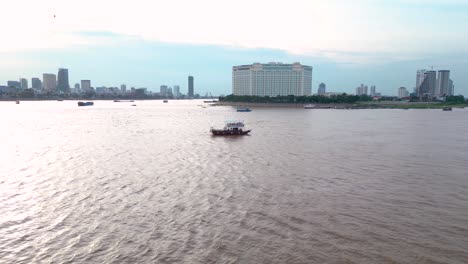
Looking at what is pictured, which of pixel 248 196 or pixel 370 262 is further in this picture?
pixel 248 196

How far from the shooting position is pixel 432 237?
14.7 m

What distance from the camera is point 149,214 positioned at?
17.4 meters

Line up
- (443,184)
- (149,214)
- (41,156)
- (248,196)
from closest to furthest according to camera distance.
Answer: (149,214), (248,196), (443,184), (41,156)

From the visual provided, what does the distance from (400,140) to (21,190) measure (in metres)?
41.6

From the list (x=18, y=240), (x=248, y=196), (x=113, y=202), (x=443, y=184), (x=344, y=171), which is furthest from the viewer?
(x=344, y=171)

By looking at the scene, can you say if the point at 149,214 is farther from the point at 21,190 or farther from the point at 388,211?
the point at 388,211

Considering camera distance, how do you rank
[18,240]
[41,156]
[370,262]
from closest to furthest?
[370,262], [18,240], [41,156]

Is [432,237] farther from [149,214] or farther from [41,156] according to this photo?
[41,156]

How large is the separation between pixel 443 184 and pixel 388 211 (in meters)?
7.75

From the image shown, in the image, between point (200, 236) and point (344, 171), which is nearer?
point (200, 236)

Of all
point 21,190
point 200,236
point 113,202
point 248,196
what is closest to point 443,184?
point 248,196

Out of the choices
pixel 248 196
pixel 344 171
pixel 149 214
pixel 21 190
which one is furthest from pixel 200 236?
pixel 344 171

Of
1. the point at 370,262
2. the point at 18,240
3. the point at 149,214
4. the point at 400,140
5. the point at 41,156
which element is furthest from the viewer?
the point at 400,140

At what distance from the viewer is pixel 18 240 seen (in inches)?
566
